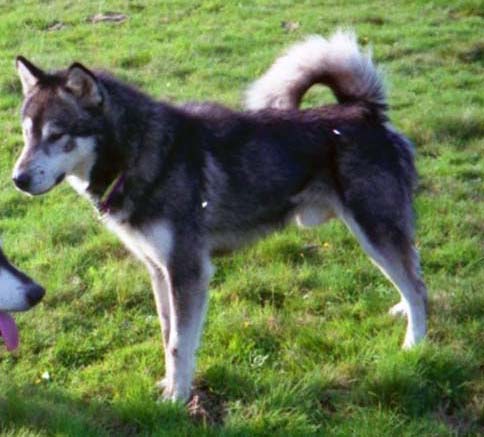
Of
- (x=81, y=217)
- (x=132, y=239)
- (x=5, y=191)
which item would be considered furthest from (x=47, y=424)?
(x=5, y=191)

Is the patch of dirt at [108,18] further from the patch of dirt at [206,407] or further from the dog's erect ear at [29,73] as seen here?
the patch of dirt at [206,407]

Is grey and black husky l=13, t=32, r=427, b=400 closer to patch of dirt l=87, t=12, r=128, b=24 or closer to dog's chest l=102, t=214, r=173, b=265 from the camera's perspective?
dog's chest l=102, t=214, r=173, b=265

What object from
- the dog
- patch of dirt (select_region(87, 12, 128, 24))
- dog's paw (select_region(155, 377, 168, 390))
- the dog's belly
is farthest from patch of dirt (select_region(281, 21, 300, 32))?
the dog

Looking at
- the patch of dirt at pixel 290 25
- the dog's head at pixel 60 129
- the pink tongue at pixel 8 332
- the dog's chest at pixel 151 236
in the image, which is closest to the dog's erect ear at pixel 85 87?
the dog's head at pixel 60 129

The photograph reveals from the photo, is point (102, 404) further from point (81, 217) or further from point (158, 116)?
point (81, 217)

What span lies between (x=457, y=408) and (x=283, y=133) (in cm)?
165

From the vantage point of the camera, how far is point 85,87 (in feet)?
13.4

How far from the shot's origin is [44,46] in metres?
10.6

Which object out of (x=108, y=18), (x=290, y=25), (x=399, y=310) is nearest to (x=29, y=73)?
(x=399, y=310)

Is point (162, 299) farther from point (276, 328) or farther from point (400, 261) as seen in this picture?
point (400, 261)

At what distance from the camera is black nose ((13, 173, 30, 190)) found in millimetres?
3961

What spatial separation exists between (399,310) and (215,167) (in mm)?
1326

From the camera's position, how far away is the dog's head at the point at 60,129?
399cm

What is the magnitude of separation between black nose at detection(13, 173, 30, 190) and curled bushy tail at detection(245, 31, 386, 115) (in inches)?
65.3
